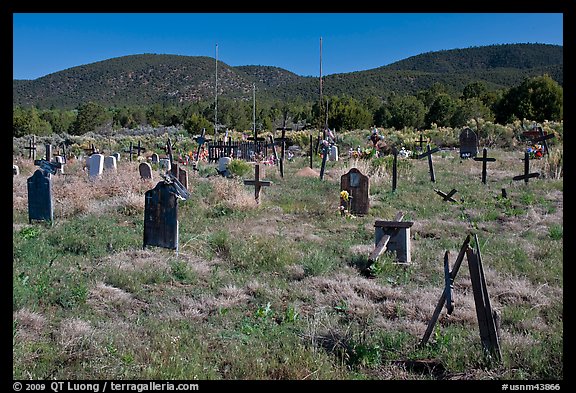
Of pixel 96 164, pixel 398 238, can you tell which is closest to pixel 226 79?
pixel 96 164

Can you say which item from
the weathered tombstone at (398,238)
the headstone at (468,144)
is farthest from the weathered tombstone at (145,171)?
the headstone at (468,144)

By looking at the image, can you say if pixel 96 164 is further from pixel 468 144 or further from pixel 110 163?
pixel 468 144

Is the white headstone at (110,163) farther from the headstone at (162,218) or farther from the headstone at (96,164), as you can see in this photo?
the headstone at (162,218)

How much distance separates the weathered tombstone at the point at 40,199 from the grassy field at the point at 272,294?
0.66 ft

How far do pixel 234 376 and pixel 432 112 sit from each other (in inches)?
1775

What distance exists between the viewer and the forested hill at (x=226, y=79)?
270 ft

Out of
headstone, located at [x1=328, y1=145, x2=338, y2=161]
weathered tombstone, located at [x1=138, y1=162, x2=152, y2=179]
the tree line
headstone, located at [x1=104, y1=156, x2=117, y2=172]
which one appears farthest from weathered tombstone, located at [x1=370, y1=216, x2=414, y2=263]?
the tree line

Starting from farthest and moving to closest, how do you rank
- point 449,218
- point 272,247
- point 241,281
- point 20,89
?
point 20,89 < point 449,218 < point 272,247 < point 241,281

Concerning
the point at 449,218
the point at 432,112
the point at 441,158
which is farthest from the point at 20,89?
the point at 449,218

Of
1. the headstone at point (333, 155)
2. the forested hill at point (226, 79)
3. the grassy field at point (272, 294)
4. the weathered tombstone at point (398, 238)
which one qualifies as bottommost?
the grassy field at point (272, 294)

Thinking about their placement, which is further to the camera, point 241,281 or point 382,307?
point 241,281

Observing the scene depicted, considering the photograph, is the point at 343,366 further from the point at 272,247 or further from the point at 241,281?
the point at 272,247

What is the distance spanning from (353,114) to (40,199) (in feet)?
126

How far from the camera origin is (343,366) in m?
4.02
